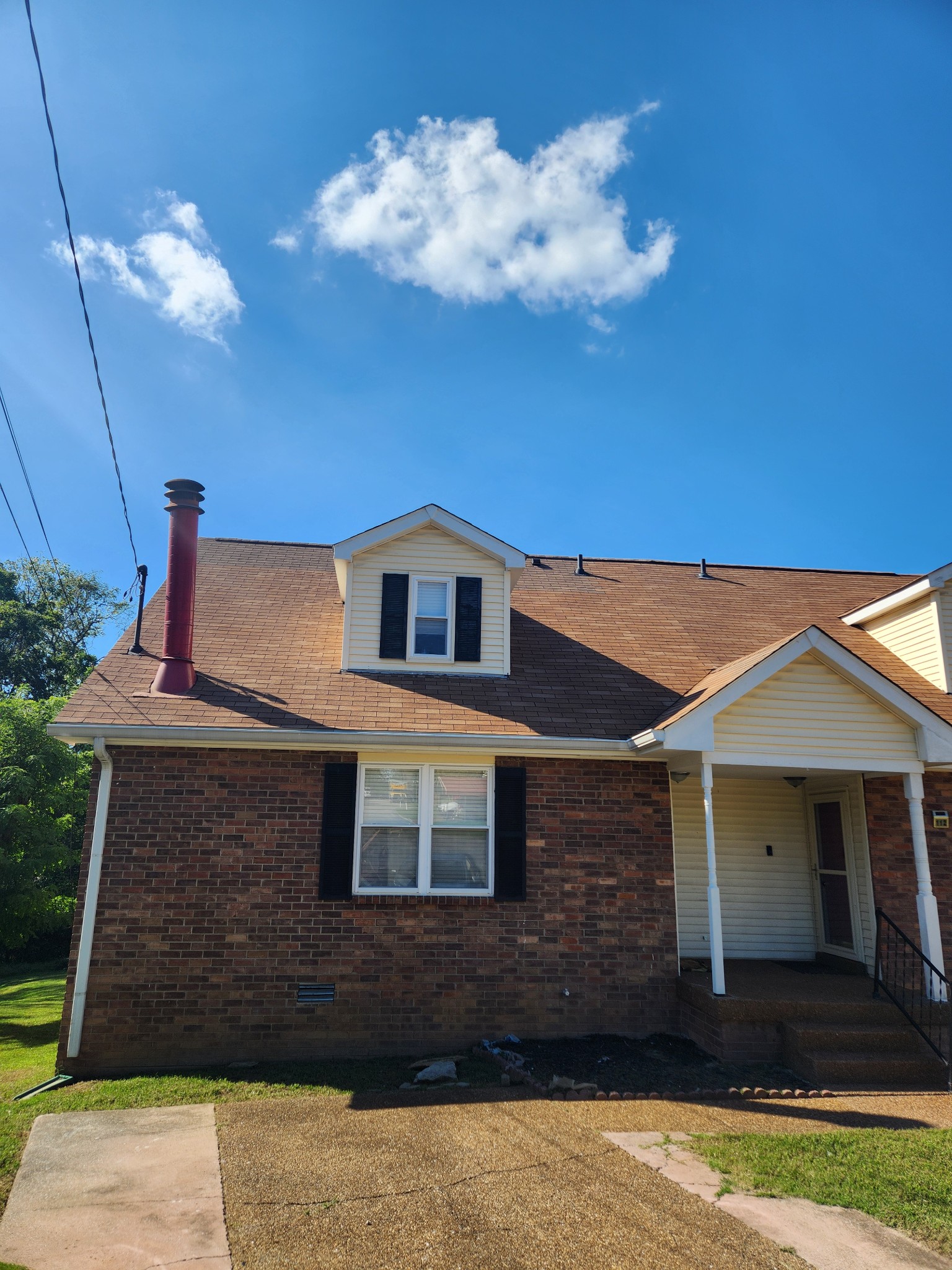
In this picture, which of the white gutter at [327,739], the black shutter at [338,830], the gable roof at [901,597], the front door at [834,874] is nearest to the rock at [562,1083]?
the black shutter at [338,830]

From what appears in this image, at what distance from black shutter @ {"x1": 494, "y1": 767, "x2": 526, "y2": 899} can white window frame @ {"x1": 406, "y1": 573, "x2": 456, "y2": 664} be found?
1.98m

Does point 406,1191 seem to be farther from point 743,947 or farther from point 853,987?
point 743,947

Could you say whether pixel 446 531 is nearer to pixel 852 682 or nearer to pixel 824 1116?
pixel 852 682

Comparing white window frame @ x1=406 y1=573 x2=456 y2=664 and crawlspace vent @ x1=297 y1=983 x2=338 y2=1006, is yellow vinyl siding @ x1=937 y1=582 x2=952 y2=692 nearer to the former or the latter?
white window frame @ x1=406 y1=573 x2=456 y2=664

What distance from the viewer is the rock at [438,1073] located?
7164 millimetres

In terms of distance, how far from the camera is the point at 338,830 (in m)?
8.54

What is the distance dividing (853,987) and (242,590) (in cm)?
968

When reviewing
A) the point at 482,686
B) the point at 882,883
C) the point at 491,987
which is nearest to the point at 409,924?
the point at 491,987

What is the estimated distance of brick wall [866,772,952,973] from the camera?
30.2 feet

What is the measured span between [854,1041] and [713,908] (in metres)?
1.71

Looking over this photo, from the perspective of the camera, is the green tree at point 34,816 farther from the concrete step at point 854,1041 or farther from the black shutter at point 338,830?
the concrete step at point 854,1041

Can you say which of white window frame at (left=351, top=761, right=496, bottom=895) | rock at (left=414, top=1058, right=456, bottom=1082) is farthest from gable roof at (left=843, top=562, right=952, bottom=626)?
rock at (left=414, top=1058, right=456, bottom=1082)

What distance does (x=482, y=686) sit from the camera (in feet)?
33.0

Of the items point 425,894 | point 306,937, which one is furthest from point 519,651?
point 306,937
